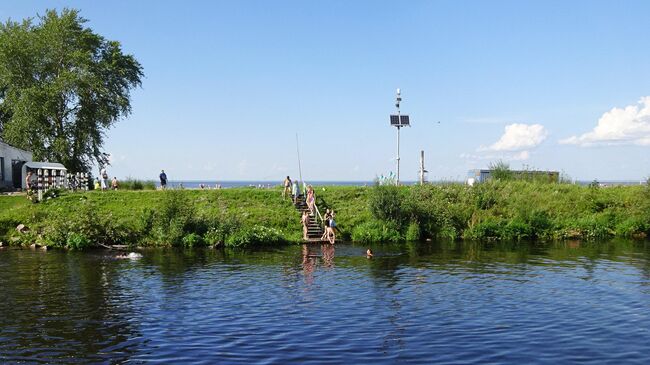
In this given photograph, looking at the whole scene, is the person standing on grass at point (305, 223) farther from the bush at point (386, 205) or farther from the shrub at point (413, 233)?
the shrub at point (413, 233)

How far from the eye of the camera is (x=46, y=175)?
4778 cm

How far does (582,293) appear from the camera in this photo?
22.1 metres

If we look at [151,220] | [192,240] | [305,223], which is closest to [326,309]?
[192,240]

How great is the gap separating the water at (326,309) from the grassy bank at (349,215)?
5.11 m

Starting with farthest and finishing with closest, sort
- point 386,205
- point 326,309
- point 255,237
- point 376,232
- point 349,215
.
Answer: point 349,215 → point 386,205 → point 376,232 → point 255,237 → point 326,309

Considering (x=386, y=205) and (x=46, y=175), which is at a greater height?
(x=46, y=175)

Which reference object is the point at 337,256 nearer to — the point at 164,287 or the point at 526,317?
the point at 164,287

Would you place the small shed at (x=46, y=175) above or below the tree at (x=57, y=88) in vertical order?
below

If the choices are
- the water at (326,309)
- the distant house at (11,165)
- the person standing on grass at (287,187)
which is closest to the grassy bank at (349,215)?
the person standing on grass at (287,187)

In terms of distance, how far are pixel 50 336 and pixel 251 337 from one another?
231 inches

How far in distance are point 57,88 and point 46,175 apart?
36.4ft

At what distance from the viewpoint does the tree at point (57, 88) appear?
54906mm

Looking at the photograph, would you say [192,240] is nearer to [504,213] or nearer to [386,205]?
[386,205]

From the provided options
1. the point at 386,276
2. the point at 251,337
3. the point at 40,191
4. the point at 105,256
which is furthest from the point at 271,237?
the point at 251,337
